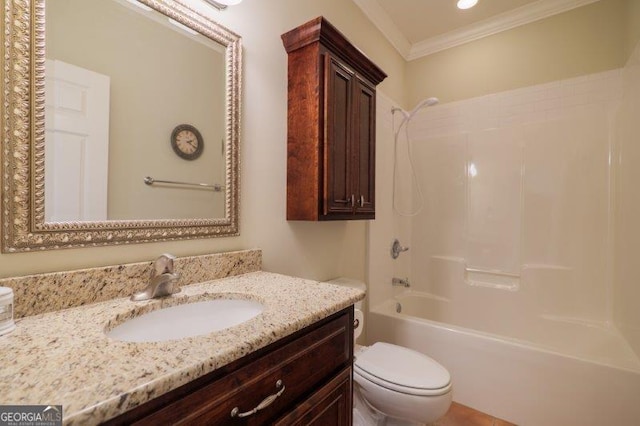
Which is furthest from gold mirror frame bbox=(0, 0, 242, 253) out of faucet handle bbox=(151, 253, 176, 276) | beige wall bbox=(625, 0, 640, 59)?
beige wall bbox=(625, 0, 640, 59)

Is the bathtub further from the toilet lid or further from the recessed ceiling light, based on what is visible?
the recessed ceiling light

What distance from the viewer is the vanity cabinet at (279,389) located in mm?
514

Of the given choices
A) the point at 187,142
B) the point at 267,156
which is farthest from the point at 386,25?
the point at 187,142

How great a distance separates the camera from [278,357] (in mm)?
689

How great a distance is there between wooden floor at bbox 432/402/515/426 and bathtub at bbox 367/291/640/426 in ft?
0.11

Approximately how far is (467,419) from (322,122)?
1.86 m

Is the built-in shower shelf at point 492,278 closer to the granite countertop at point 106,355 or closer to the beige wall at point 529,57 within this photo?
the beige wall at point 529,57

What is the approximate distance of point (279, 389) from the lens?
2.25ft

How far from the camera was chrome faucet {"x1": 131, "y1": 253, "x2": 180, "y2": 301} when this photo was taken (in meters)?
0.88

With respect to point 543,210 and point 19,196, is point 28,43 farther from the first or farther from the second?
point 543,210

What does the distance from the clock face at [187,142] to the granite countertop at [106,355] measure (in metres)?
0.54

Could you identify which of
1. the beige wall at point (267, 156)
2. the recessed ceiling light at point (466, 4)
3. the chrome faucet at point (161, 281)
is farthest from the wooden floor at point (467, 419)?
the recessed ceiling light at point (466, 4)

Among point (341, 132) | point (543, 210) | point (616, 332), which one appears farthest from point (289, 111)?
point (616, 332)

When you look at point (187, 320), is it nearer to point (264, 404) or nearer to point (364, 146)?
point (264, 404)
